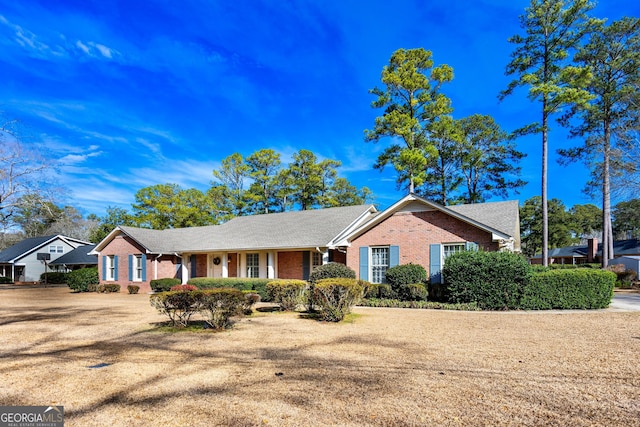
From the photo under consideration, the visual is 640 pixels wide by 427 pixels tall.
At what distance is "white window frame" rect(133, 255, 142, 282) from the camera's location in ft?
80.6

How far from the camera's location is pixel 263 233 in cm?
2242

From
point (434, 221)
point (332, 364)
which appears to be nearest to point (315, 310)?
point (332, 364)

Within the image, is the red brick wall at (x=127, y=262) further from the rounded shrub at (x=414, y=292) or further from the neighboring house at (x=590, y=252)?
the neighboring house at (x=590, y=252)

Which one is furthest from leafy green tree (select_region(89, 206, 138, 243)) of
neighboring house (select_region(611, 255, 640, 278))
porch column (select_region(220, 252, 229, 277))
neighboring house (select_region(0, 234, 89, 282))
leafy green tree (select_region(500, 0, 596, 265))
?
neighboring house (select_region(611, 255, 640, 278))

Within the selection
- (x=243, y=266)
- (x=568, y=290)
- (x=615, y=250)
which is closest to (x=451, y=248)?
(x=568, y=290)

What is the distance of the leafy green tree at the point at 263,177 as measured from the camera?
1460 inches

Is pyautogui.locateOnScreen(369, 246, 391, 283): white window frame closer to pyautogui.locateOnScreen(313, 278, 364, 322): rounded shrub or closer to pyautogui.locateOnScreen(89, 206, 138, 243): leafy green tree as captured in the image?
pyautogui.locateOnScreen(313, 278, 364, 322): rounded shrub

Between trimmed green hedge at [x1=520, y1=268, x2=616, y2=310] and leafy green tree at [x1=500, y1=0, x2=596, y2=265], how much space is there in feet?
30.2

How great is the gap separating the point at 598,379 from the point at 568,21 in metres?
24.1

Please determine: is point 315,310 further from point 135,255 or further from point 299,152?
point 299,152

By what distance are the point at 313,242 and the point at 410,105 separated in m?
14.0

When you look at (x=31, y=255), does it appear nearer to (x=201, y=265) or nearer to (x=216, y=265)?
(x=201, y=265)

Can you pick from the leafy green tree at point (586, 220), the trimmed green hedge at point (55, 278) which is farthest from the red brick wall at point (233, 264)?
the leafy green tree at point (586, 220)

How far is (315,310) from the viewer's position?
12.1m
